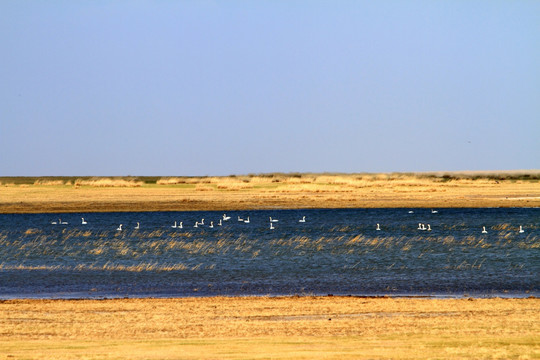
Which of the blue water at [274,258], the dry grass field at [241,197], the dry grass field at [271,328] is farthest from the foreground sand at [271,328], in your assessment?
the dry grass field at [241,197]

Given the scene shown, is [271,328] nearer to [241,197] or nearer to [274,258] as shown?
[274,258]

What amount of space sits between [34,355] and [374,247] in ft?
93.1

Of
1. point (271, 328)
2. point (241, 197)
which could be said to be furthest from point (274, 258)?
point (241, 197)

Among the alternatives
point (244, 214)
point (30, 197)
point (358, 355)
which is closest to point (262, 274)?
point (358, 355)

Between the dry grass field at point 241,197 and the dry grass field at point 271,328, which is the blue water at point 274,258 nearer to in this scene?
the dry grass field at point 271,328

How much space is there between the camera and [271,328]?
16.0 meters

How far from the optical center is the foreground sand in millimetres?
13602

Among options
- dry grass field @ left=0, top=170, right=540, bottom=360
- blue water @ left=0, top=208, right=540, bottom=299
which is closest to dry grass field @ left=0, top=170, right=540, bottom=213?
blue water @ left=0, top=208, right=540, bottom=299

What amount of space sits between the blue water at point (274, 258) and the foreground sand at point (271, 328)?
3.47m

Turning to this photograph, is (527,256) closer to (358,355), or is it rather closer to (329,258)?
(329,258)

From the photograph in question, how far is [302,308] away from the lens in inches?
745

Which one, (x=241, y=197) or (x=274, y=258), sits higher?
(x=241, y=197)

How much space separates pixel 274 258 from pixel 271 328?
19194 mm

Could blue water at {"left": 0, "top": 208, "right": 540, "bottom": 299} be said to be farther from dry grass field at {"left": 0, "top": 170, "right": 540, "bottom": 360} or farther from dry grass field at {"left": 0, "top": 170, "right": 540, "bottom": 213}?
dry grass field at {"left": 0, "top": 170, "right": 540, "bottom": 213}
